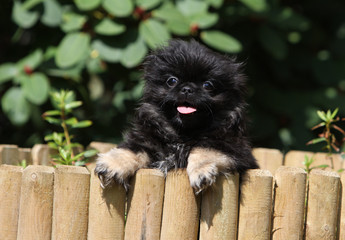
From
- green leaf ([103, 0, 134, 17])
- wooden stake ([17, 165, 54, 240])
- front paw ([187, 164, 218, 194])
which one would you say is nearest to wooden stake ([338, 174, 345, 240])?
front paw ([187, 164, 218, 194])

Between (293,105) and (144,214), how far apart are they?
3.88 metres

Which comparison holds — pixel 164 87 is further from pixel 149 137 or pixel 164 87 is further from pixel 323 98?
Result: pixel 323 98

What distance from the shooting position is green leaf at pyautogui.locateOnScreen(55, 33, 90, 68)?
5039mm

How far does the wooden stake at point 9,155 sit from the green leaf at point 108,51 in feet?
4.99

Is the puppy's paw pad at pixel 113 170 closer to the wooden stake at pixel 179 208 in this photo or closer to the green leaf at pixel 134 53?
the wooden stake at pixel 179 208

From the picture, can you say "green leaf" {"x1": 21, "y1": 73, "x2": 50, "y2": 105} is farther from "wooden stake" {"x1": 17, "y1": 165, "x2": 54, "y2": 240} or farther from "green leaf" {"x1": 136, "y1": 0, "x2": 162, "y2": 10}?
"wooden stake" {"x1": 17, "y1": 165, "x2": 54, "y2": 240}

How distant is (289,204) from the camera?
2887 mm

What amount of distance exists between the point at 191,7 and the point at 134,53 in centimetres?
80

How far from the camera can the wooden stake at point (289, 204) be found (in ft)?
9.41

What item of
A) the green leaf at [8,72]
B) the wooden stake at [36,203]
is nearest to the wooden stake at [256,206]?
the wooden stake at [36,203]

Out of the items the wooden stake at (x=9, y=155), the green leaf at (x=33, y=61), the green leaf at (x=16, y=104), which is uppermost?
the green leaf at (x=33, y=61)

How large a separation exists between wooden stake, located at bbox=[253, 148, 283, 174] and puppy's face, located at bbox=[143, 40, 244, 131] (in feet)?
4.24

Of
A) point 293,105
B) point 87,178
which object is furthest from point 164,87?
point 293,105

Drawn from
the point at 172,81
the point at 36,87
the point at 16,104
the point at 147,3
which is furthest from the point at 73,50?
the point at 172,81
